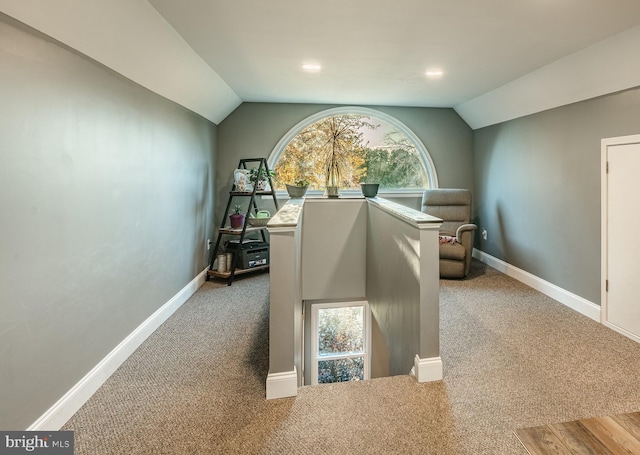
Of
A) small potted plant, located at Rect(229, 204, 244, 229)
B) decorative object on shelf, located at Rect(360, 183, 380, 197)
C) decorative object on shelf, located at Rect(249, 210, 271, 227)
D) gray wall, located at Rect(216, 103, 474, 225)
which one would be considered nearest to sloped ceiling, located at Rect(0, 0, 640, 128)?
gray wall, located at Rect(216, 103, 474, 225)

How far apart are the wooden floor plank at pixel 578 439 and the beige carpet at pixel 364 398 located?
0.20 feet

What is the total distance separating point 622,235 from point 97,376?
12.9ft

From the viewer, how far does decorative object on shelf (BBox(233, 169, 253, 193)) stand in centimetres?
398

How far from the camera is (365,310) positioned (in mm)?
3777

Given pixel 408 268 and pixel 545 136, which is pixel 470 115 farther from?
pixel 408 268

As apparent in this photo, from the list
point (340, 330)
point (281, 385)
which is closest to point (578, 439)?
point (281, 385)

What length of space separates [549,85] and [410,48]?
5.18ft

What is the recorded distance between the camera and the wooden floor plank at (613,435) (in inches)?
55.1

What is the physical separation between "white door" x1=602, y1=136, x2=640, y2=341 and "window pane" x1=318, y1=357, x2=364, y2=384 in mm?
2498

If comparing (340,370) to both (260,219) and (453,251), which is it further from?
(260,219)

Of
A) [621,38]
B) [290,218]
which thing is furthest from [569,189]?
[290,218]

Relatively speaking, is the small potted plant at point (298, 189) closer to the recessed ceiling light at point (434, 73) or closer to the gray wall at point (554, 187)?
the recessed ceiling light at point (434, 73)

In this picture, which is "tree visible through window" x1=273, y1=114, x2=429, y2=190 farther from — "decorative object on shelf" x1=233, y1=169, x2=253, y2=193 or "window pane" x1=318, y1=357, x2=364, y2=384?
"window pane" x1=318, y1=357, x2=364, y2=384

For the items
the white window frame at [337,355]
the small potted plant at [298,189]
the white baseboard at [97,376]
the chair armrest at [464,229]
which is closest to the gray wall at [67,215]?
the white baseboard at [97,376]
